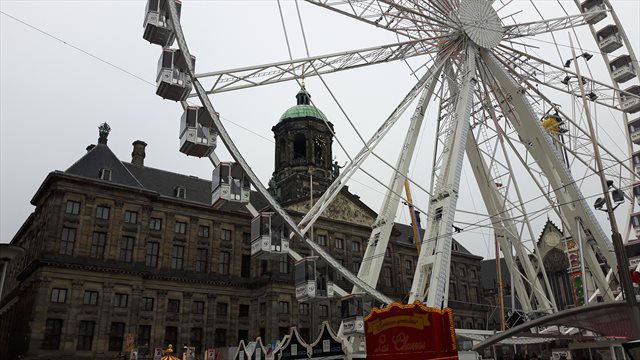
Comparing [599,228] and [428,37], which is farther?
[428,37]

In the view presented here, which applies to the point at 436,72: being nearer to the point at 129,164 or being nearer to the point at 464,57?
the point at 464,57

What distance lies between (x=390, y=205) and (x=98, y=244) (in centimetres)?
3218

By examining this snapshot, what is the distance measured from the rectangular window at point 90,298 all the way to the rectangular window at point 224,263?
471 inches

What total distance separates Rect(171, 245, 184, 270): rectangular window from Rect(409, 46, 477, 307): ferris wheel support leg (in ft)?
110

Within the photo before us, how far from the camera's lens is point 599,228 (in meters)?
22.8

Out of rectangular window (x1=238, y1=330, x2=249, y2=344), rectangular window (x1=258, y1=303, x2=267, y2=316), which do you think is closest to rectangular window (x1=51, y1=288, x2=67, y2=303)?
rectangular window (x1=238, y1=330, x2=249, y2=344)

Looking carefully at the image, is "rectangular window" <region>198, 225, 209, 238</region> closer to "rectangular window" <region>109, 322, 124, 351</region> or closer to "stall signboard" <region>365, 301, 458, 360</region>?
"rectangular window" <region>109, 322, 124, 351</region>

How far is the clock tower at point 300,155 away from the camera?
195 ft

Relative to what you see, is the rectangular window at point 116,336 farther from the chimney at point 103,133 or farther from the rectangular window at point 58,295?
the chimney at point 103,133

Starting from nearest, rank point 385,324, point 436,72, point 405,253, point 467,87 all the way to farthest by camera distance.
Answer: point 385,324 → point 467,87 → point 436,72 → point 405,253

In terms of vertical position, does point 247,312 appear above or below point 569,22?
below

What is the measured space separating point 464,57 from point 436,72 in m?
1.82

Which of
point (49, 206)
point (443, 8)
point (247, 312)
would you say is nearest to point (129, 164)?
point (49, 206)

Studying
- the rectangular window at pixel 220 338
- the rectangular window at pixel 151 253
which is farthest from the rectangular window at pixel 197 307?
the rectangular window at pixel 151 253
